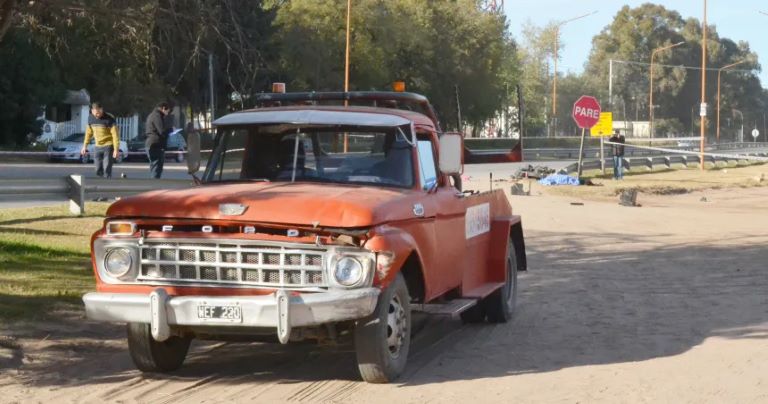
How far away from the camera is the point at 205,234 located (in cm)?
763

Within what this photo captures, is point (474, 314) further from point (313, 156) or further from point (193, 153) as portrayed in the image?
point (193, 153)

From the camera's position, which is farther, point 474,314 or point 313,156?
point 474,314

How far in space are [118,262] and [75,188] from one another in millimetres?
10313

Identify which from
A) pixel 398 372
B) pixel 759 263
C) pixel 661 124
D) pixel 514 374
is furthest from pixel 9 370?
pixel 661 124

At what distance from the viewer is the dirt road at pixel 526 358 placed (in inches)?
307

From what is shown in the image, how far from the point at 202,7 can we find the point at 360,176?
13.6ft

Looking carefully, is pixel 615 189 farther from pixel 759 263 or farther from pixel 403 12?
pixel 403 12

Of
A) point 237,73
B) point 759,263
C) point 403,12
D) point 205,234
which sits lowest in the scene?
point 759,263

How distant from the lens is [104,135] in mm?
21797

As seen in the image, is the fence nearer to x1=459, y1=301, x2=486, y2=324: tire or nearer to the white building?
the white building

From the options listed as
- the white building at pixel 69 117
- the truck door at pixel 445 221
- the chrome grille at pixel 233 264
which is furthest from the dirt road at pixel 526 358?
the white building at pixel 69 117

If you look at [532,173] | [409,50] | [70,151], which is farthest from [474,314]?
[409,50]

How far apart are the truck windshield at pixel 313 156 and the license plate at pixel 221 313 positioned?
5.91 feet

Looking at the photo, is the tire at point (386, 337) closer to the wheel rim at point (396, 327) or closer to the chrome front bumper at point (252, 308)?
the wheel rim at point (396, 327)
